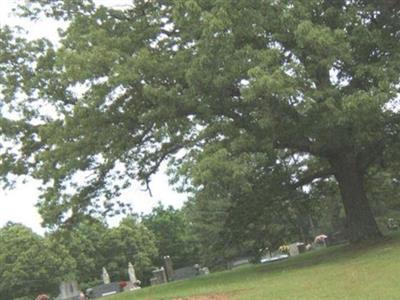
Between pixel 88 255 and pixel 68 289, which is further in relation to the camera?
pixel 88 255

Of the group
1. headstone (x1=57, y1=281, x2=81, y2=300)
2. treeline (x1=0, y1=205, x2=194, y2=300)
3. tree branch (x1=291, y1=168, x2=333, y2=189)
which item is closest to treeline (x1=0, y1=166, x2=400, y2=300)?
treeline (x1=0, y1=205, x2=194, y2=300)

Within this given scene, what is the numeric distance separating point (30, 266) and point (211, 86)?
155ft

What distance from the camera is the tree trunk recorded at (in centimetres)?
2342

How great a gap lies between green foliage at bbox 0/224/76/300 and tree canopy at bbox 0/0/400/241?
131 ft

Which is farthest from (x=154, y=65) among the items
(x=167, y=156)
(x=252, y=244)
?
(x=252, y=244)

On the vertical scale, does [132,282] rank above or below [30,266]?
below

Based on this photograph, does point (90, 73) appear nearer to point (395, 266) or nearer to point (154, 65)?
point (154, 65)

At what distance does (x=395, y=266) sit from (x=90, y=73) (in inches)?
396

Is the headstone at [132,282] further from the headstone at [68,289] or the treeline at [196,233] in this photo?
the headstone at [68,289]

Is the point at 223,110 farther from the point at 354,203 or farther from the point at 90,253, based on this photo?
the point at 90,253

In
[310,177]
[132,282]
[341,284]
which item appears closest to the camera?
[341,284]

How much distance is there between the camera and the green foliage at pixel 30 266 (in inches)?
2420

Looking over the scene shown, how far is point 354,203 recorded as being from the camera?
2361cm

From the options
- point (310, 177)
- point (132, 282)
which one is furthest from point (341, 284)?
point (132, 282)
